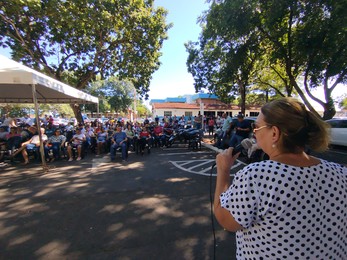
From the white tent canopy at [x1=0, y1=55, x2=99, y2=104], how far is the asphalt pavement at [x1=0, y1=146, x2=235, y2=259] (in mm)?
2801

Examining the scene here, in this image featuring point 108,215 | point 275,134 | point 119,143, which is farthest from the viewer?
point 119,143

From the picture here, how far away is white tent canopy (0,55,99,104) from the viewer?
595cm

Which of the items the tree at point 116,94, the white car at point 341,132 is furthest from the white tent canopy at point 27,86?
the tree at point 116,94

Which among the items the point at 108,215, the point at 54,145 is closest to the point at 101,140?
the point at 54,145

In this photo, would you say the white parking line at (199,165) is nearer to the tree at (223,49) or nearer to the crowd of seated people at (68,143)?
the crowd of seated people at (68,143)

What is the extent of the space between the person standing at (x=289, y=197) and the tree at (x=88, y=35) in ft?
44.6

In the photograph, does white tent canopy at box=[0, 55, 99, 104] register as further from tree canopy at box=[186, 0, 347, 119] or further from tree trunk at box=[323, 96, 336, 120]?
tree trunk at box=[323, 96, 336, 120]

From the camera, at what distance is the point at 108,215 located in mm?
3918

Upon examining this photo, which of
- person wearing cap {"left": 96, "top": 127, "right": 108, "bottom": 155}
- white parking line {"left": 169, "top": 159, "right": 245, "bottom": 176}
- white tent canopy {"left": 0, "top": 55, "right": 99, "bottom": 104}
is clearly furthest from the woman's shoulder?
person wearing cap {"left": 96, "top": 127, "right": 108, "bottom": 155}

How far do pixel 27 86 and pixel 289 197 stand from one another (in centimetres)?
1188

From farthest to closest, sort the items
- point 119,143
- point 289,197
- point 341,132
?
point 341,132 → point 119,143 → point 289,197

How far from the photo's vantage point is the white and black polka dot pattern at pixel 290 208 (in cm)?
97

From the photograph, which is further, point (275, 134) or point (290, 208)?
point (275, 134)

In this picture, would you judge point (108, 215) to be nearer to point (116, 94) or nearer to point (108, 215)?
point (108, 215)
